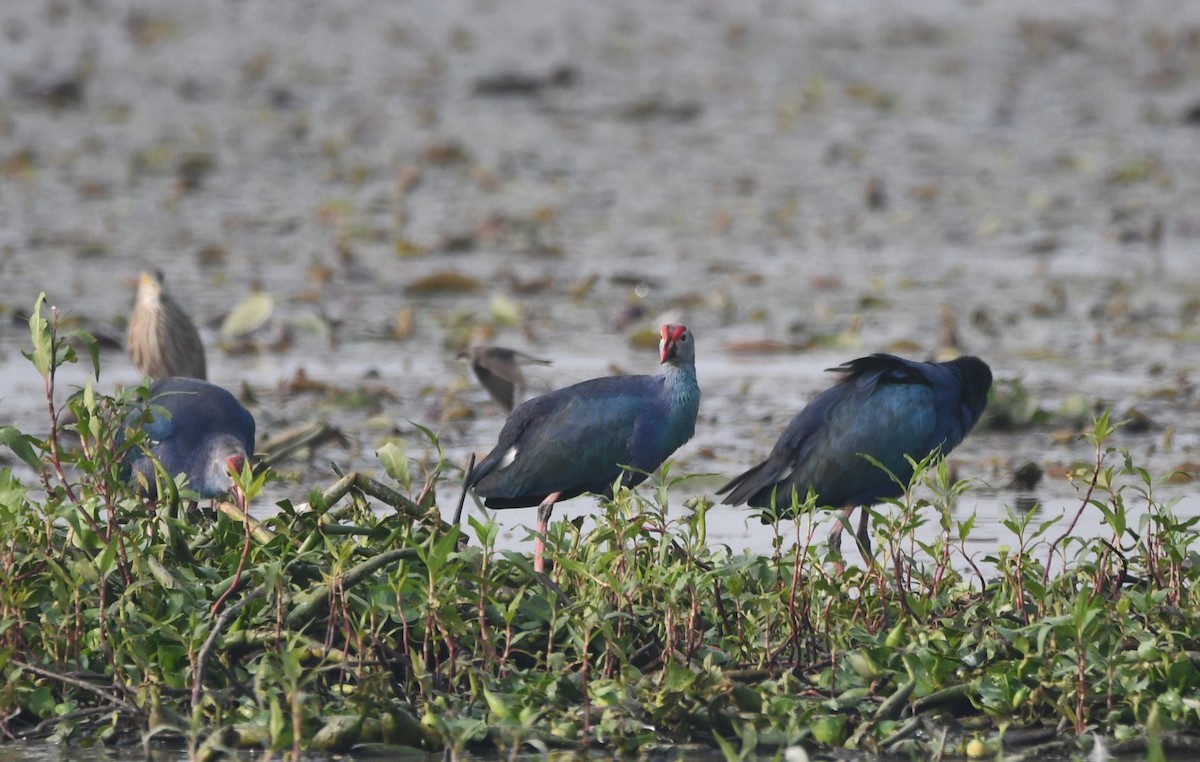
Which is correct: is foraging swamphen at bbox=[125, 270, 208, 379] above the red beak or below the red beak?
below

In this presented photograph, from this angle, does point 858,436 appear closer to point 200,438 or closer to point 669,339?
point 669,339

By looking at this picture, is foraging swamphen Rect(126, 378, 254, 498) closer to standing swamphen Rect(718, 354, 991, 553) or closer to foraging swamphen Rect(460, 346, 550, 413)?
standing swamphen Rect(718, 354, 991, 553)

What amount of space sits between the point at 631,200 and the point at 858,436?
761cm

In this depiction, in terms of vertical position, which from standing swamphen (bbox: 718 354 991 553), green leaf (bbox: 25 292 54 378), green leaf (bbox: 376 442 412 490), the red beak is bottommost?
standing swamphen (bbox: 718 354 991 553)

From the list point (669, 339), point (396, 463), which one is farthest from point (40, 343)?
point (669, 339)

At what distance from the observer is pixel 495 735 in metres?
4.26

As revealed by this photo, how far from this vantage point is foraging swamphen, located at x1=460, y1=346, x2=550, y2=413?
7609 mm

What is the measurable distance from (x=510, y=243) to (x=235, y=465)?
22.1ft

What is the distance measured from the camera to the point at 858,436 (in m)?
5.93

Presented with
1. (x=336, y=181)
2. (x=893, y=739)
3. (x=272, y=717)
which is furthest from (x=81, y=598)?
(x=336, y=181)

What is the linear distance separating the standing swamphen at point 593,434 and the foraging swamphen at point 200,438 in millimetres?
692

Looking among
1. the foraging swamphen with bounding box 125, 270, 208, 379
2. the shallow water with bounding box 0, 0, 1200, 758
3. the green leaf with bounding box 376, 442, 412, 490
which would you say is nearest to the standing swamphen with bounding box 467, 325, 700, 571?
the shallow water with bounding box 0, 0, 1200, 758

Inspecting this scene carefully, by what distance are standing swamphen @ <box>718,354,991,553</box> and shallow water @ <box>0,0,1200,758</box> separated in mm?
321

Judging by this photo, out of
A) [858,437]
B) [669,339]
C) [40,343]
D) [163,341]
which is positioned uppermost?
[40,343]
